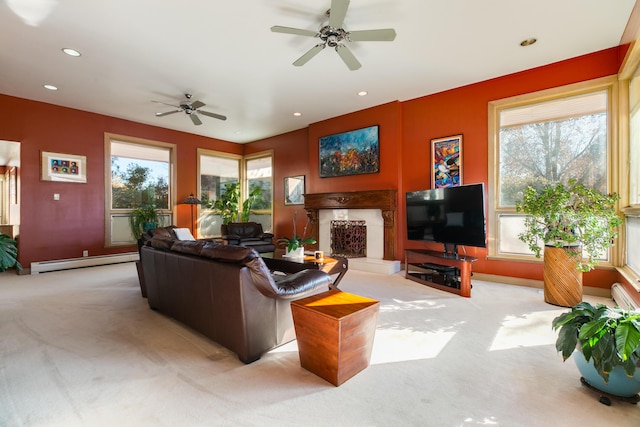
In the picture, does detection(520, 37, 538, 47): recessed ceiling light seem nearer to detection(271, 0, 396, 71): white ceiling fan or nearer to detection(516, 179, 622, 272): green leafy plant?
detection(516, 179, 622, 272): green leafy plant

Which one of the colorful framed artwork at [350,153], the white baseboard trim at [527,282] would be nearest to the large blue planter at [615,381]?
the white baseboard trim at [527,282]

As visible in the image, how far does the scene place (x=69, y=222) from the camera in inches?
216

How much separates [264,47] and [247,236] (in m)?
4.09

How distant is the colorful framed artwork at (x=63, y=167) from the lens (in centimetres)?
522

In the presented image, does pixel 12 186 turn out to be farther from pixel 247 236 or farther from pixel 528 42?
pixel 528 42

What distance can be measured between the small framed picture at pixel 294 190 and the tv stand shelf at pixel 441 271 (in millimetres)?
3192

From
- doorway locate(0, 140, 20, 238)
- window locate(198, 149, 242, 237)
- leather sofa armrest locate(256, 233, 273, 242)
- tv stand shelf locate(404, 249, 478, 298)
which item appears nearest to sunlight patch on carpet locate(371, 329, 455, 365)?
tv stand shelf locate(404, 249, 478, 298)

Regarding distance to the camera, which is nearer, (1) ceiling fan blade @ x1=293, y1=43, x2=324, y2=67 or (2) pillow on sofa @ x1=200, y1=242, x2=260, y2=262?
(2) pillow on sofa @ x1=200, y1=242, x2=260, y2=262

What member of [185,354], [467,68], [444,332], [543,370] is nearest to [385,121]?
[467,68]

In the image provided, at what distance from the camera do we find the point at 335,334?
5.65ft

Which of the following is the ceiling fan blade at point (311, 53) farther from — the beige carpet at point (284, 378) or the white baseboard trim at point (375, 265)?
the white baseboard trim at point (375, 265)

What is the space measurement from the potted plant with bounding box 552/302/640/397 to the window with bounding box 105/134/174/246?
23.9 ft

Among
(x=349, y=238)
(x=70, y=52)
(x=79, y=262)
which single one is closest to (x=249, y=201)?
(x=349, y=238)

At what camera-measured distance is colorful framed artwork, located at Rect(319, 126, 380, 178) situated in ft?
18.2
